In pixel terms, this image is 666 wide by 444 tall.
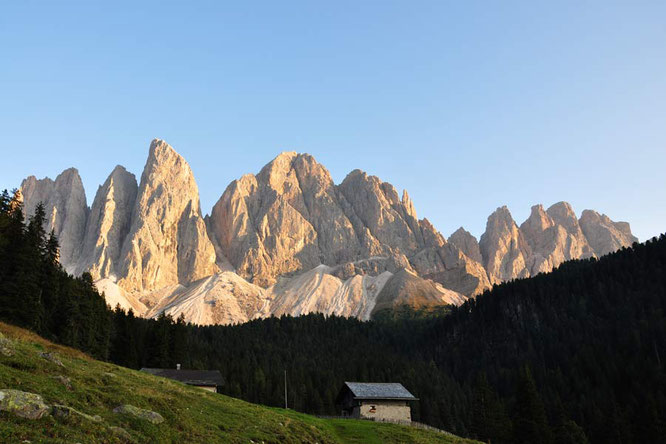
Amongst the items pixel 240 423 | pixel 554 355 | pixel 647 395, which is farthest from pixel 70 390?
pixel 554 355

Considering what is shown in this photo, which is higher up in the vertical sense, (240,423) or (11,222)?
(11,222)

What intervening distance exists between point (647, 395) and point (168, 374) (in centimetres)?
9288

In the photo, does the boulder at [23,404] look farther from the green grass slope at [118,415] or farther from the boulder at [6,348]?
the boulder at [6,348]

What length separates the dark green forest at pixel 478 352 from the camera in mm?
76500

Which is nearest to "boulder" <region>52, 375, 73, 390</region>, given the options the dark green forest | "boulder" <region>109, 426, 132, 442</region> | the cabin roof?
"boulder" <region>109, 426, 132, 442</region>

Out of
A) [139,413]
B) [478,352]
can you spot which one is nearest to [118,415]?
[139,413]

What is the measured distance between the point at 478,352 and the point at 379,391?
419 feet

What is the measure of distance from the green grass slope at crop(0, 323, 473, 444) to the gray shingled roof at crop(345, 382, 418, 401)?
26.3 metres

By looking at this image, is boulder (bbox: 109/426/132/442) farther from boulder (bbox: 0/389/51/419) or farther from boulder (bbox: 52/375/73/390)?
boulder (bbox: 52/375/73/390)

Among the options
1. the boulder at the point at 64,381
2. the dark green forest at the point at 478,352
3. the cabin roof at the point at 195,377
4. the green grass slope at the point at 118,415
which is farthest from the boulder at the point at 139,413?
the dark green forest at the point at 478,352

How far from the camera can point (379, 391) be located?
70875 mm

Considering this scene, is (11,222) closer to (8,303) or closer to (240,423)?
(8,303)

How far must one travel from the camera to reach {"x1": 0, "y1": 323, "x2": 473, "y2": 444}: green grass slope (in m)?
19.6

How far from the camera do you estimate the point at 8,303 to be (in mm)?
64438
